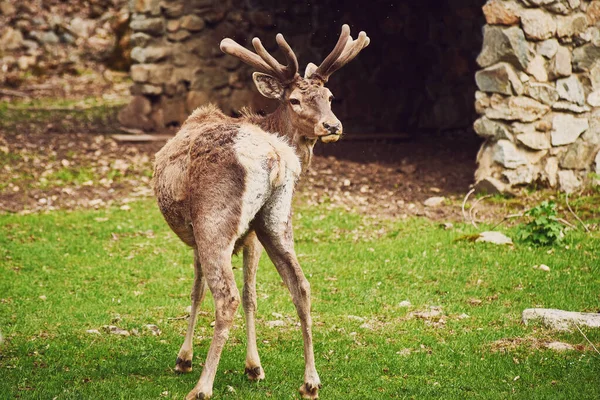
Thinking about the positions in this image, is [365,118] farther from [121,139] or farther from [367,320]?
[367,320]

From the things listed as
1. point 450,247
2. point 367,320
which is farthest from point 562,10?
point 367,320

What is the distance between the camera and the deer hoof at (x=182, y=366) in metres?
6.18

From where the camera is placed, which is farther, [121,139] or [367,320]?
[121,139]

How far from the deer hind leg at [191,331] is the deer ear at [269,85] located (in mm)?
1555

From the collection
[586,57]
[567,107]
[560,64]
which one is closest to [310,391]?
[567,107]

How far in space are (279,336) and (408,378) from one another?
4.46ft

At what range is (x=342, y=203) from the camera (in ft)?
38.4

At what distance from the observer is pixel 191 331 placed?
6266 mm

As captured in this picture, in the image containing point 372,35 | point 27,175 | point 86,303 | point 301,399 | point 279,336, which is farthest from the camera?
point 372,35

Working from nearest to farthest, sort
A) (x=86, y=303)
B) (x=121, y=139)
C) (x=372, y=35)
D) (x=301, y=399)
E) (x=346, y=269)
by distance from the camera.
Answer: (x=301, y=399) → (x=86, y=303) → (x=346, y=269) → (x=121, y=139) → (x=372, y=35)

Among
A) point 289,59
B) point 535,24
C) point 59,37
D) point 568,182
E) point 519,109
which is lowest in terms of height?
point 568,182

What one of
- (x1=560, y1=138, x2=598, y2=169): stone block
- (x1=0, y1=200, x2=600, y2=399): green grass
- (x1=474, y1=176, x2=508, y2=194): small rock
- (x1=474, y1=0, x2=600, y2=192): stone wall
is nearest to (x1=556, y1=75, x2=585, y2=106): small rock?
(x1=474, y1=0, x2=600, y2=192): stone wall

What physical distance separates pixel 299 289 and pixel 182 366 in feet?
3.87

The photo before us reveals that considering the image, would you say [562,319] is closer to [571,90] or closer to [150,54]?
[571,90]
